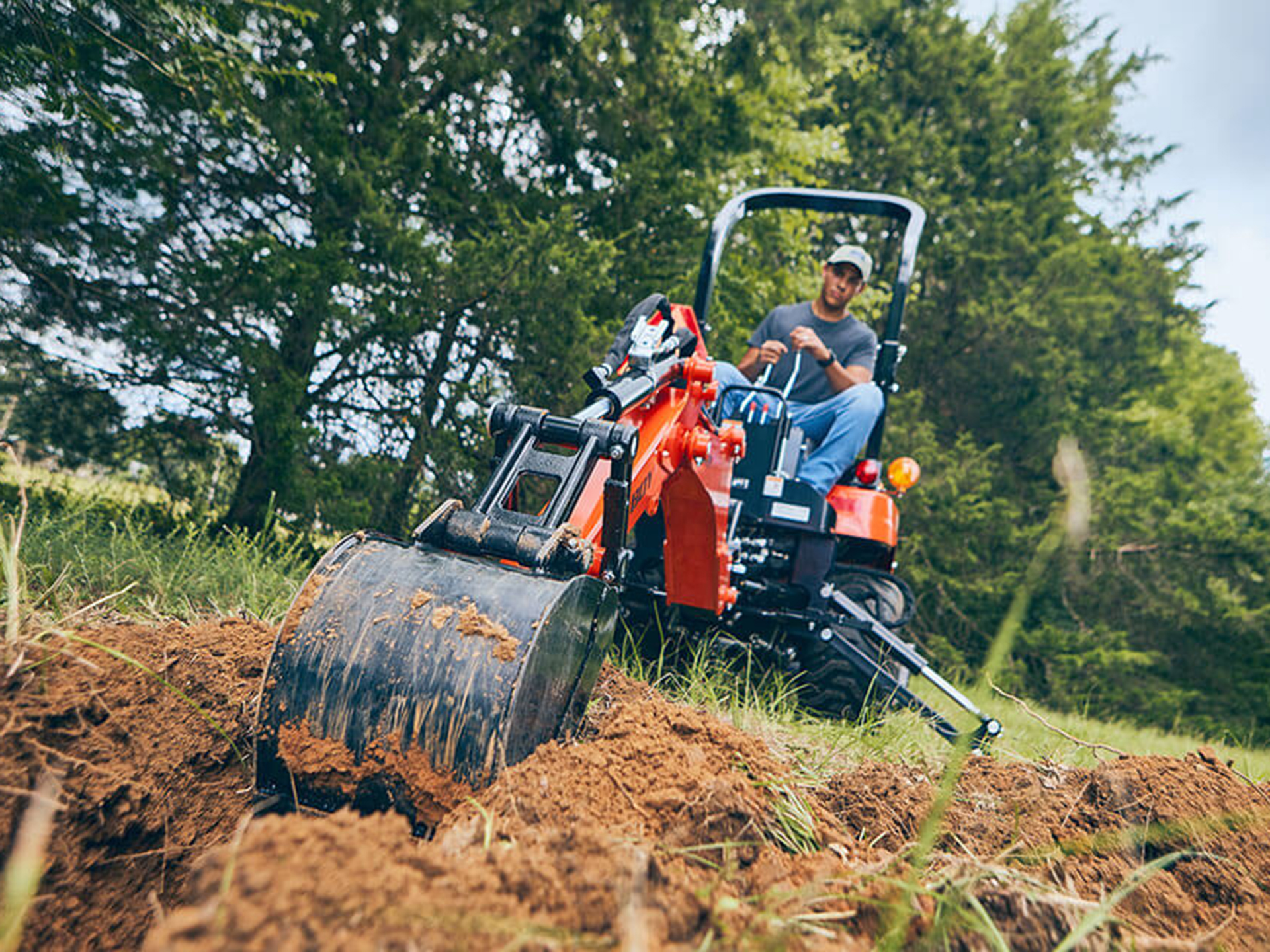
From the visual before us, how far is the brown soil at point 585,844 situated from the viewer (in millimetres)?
1021

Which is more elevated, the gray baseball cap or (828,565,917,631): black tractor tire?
the gray baseball cap

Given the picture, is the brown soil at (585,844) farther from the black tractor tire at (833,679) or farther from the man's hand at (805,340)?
the man's hand at (805,340)

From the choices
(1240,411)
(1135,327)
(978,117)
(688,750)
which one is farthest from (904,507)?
(688,750)

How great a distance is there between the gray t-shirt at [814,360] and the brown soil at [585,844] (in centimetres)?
268

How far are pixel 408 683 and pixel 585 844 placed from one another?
0.55 metres

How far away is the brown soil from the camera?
1021 millimetres

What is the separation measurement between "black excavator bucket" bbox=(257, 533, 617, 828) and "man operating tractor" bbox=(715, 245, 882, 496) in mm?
2265

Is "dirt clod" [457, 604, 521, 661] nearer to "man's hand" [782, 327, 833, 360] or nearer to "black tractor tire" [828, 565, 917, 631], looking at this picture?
"man's hand" [782, 327, 833, 360]

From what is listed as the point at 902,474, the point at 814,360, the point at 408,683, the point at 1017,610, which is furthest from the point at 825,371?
the point at 1017,610

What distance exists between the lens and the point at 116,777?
1710mm

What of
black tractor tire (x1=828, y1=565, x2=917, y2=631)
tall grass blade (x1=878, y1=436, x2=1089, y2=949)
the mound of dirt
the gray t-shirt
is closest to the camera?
tall grass blade (x1=878, y1=436, x2=1089, y2=949)

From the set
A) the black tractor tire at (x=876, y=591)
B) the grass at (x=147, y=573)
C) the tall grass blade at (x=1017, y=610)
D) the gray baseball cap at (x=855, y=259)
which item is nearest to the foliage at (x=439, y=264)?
the black tractor tire at (x=876, y=591)

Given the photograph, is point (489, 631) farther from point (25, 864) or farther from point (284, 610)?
point (284, 610)

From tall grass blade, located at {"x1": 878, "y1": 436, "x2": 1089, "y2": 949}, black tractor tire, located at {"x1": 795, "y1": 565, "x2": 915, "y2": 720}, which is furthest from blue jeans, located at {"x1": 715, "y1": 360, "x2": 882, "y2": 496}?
tall grass blade, located at {"x1": 878, "y1": 436, "x2": 1089, "y2": 949}
